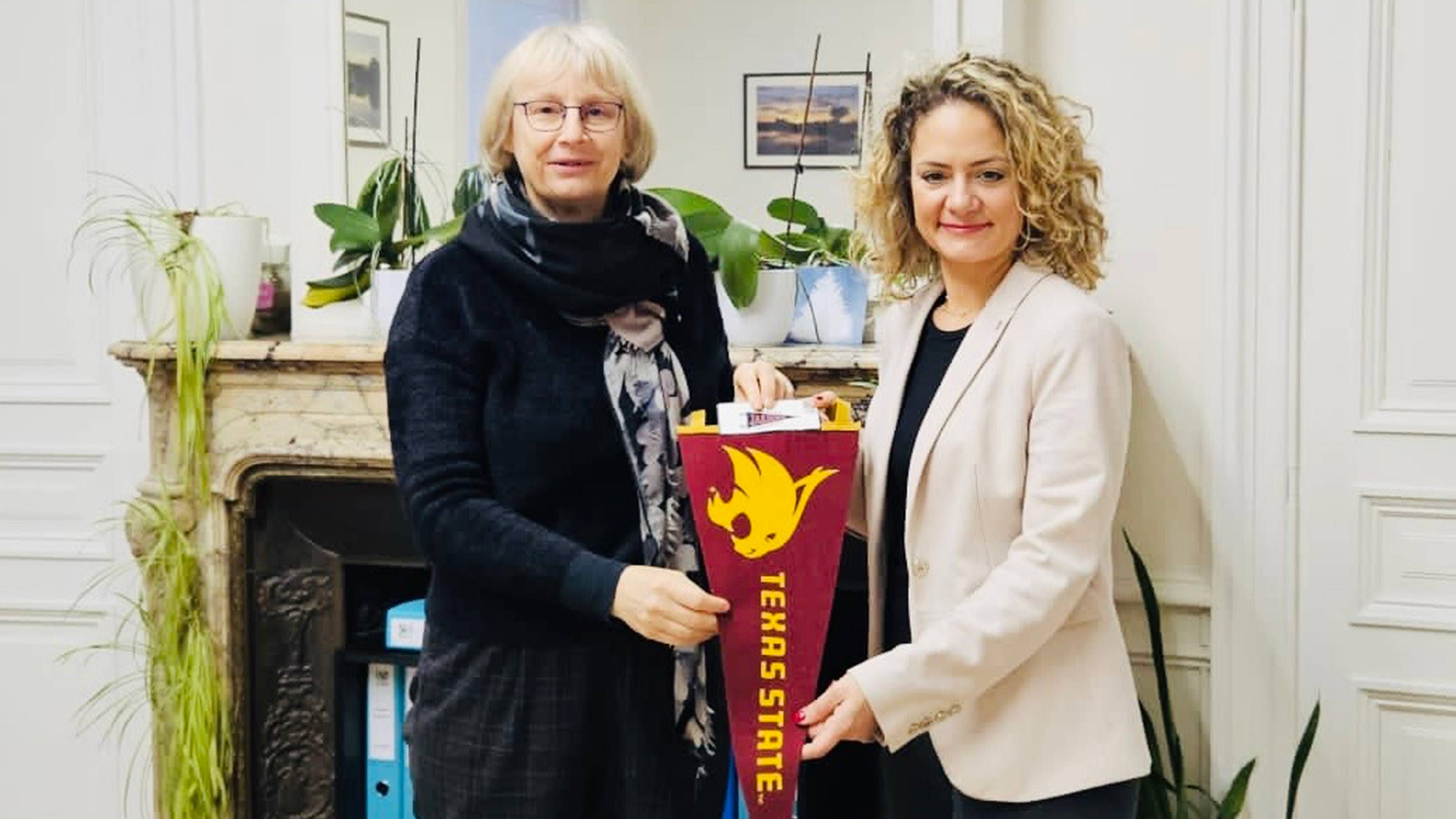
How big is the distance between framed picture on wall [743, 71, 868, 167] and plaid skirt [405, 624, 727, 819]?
1181mm

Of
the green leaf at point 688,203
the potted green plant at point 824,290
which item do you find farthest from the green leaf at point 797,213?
the green leaf at point 688,203

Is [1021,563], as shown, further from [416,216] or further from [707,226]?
[416,216]

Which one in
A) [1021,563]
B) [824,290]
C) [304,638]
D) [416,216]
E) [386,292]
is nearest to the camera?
[1021,563]

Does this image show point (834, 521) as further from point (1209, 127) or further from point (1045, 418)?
point (1209, 127)

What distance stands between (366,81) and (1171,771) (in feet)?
6.16

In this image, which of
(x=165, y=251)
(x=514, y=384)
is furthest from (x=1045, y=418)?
(x=165, y=251)

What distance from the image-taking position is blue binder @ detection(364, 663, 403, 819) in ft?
9.41

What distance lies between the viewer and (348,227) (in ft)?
9.19

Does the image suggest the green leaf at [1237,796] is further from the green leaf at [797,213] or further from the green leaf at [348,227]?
the green leaf at [348,227]

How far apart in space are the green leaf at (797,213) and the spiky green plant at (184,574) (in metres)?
0.97

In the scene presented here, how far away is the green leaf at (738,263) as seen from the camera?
2539 mm

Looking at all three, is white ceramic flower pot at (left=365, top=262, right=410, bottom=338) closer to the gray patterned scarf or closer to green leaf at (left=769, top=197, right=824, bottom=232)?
green leaf at (left=769, top=197, right=824, bottom=232)

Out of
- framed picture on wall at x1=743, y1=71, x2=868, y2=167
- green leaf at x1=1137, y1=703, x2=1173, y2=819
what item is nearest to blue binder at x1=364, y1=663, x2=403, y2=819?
framed picture on wall at x1=743, y1=71, x2=868, y2=167

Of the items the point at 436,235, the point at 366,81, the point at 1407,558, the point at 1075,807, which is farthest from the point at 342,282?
the point at 1407,558
